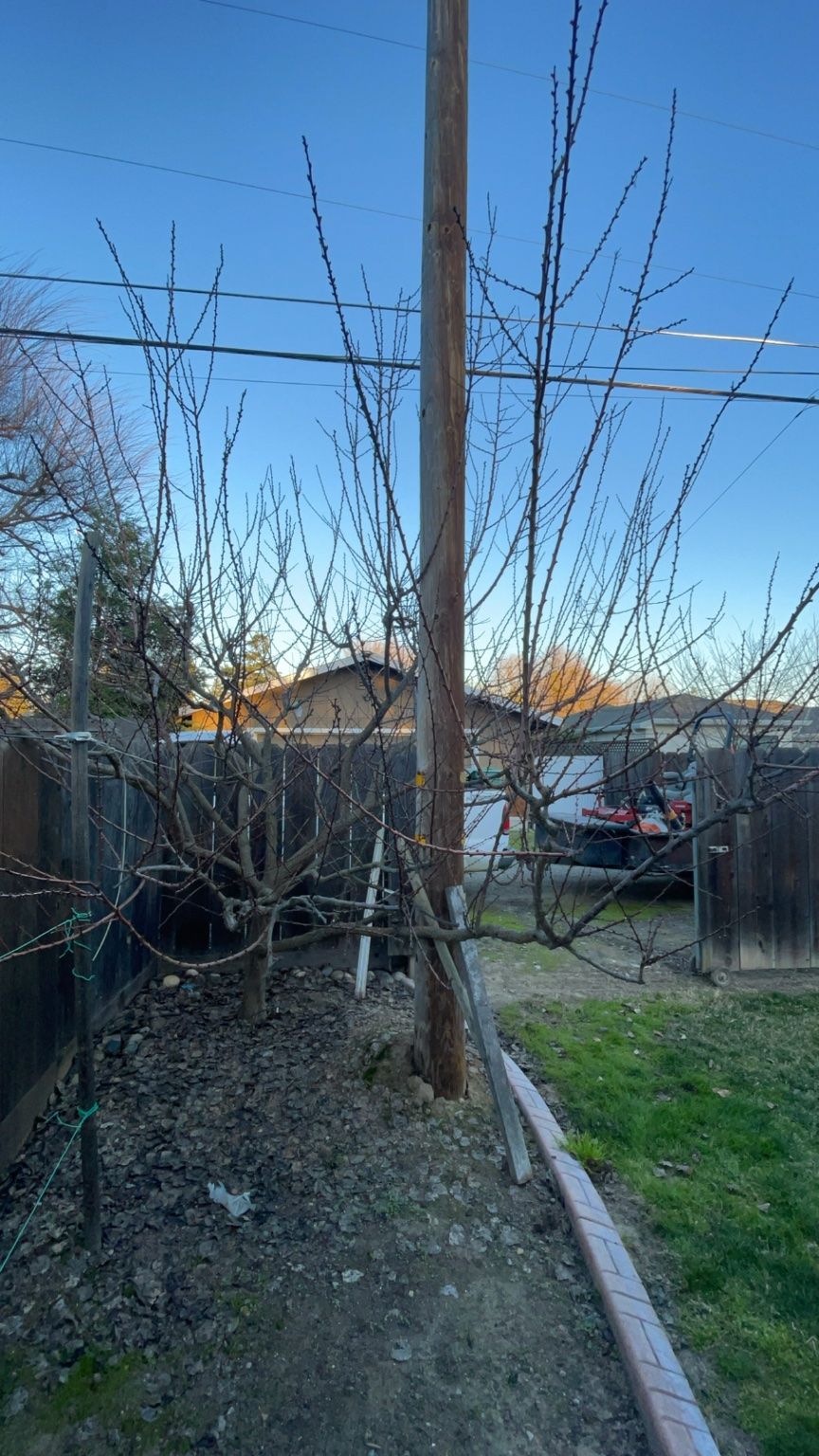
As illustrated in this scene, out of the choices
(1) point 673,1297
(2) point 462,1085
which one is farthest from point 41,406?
→ (1) point 673,1297

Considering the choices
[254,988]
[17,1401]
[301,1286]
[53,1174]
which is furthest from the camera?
[254,988]

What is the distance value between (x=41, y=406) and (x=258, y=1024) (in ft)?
25.2

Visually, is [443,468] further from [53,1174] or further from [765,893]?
[765,893]

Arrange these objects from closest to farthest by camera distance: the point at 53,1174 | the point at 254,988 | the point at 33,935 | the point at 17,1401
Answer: the point at 17,1401, the point at 53,1174, the point at 33,935, the point at 254,988

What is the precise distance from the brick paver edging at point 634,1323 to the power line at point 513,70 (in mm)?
5022

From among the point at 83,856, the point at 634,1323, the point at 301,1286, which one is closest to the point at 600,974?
the point at 634,1323

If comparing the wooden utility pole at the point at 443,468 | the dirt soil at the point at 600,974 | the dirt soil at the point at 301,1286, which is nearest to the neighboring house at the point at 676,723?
the wooden utility pole at the point at 443,468

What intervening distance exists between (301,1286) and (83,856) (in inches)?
56.1

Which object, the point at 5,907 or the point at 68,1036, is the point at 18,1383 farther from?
the point at 68,1036

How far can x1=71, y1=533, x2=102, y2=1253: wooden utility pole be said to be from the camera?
7.63ft

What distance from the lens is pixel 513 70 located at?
A: 4.38 metres

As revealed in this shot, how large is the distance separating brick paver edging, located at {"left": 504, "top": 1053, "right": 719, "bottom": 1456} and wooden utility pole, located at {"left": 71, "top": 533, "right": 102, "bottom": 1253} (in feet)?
5.06

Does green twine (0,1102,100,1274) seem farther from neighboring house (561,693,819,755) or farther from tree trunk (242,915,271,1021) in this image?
neighboring house (561,693,819,755)

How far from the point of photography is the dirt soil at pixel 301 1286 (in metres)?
1.88
